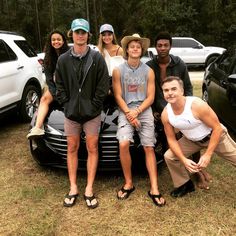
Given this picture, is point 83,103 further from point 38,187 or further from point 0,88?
point 0,88

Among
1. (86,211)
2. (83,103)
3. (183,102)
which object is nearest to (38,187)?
(86,211)

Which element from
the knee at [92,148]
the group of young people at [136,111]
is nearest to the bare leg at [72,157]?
the group of young people at [136,111]

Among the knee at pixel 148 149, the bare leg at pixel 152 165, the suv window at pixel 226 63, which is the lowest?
the bare leg at pixel 152 165

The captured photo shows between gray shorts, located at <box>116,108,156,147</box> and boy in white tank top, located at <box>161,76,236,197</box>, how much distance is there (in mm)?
243

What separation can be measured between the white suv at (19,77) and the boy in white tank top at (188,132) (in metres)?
3.35

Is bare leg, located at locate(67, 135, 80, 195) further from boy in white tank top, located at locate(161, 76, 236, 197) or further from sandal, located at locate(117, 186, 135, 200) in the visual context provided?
boy in white tank top, located at locate(161, 76, 236, 197)

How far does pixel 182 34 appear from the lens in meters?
24.4

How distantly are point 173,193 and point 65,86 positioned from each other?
5.19ft

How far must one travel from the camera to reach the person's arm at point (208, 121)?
11.0 ft

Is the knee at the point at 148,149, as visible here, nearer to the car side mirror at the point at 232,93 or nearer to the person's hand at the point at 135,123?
the person's hand at the point at 135,123

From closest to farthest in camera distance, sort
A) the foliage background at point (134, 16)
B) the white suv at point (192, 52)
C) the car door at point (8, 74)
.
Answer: the car door at point (8, 74), the white suv at point (192, 52), the foliage background at point (134, 16)

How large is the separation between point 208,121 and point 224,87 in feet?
7.18

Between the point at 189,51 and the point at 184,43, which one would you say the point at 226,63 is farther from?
the point at 184,43

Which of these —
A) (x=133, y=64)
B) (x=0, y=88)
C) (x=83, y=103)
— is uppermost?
(x=133, y=64)
